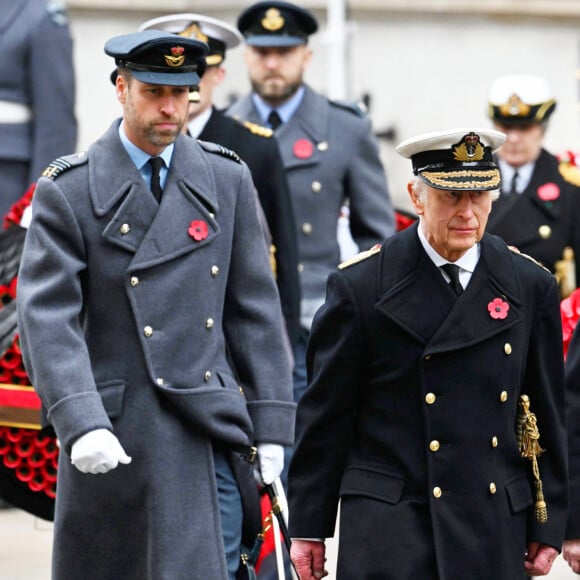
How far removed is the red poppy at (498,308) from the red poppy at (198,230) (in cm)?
100

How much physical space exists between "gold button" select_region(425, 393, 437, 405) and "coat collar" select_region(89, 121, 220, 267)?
1002 mm

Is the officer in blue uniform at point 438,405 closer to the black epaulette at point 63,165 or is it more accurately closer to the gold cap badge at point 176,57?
the gold cap badge at point 176,57

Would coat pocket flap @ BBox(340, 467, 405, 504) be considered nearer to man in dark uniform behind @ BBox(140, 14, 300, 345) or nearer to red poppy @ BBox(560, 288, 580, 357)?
red poppy @ BBox(560, 288, 580, 357)

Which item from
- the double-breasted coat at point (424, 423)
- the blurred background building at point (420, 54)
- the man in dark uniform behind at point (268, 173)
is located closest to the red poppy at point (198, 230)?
the double-breasted coat at point (424, 423)

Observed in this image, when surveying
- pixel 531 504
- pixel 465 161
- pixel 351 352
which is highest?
pixel 465 161

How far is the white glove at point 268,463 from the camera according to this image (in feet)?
23.1

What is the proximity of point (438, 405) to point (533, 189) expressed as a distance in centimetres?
418

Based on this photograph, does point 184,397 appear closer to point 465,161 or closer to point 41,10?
point 465,161

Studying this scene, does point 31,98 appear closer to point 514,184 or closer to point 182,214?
point 514,184

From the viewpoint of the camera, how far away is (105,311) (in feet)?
22.3

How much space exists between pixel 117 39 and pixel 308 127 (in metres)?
2.78

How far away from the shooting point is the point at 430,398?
6176mm

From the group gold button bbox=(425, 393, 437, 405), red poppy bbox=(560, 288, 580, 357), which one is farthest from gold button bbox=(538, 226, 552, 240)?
gold button bbox=(425, 393, 437, 405)

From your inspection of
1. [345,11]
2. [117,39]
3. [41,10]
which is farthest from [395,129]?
[117,39]
